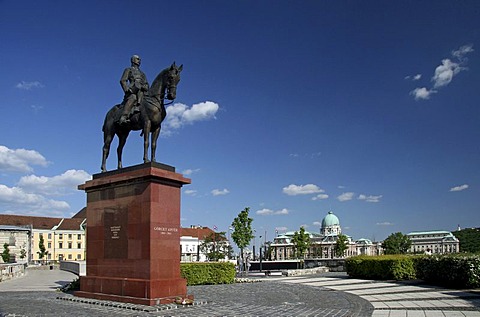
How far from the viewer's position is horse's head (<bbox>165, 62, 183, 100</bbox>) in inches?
611

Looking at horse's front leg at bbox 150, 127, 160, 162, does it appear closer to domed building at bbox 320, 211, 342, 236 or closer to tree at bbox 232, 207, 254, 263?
tree at bbox 232, 207, 254, 263

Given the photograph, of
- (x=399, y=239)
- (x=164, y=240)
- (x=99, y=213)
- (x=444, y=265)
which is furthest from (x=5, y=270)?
(x=399, y=239)

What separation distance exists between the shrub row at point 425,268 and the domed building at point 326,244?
131 meters

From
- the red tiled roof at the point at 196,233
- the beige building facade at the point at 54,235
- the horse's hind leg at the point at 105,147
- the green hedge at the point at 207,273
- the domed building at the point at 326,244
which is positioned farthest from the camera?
the domed building at the point at 326,244

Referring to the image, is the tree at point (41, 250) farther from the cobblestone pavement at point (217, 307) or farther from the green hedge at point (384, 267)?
the cobblestone pavement at point (217, 307)

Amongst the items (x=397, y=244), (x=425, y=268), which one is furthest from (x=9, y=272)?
(x=397, y=244)

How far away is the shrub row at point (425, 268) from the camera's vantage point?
65.2 ft

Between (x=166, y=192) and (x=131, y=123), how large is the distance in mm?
3366

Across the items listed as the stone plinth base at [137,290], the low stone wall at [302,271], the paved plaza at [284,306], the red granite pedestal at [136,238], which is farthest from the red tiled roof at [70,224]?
the stone plinth base at [137,290]

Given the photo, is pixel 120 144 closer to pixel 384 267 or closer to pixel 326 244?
pixel 384 267

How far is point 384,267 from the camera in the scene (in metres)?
26.8

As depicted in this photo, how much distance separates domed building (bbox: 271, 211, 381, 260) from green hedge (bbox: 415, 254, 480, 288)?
445 feet

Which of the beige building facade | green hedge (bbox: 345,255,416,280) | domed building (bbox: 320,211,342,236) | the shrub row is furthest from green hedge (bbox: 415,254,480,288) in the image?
domed building (bbox: 320,211,342,236)

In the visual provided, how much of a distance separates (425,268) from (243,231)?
28.9 m
